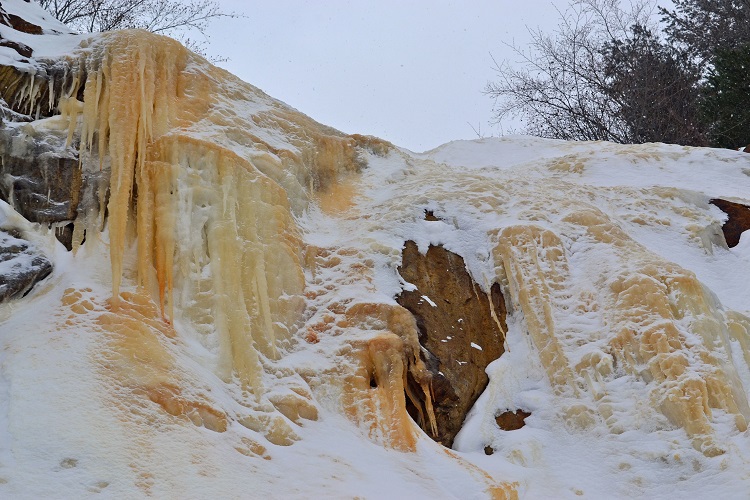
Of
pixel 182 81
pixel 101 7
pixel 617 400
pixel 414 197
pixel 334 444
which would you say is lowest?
pixel 334 444

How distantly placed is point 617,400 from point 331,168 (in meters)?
3.95

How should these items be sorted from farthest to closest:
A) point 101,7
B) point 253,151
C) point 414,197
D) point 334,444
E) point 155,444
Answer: point 101,7 < point 414,197 < point 253,151 < point 334,444 < point 155,444

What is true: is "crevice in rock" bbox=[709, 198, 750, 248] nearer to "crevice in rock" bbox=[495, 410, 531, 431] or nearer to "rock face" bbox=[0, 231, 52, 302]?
"crevice in rock" bbox=[495, 410, 531, 431]

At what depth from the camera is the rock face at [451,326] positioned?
6.52m

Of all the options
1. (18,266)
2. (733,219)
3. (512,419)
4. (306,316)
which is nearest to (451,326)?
(512,419)

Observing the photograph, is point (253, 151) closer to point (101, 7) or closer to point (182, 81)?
point (182, 81)

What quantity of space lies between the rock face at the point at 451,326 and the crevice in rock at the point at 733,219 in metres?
2.79

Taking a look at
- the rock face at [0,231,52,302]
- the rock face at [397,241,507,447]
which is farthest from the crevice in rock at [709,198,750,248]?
the rock face at [0,231,52,302]

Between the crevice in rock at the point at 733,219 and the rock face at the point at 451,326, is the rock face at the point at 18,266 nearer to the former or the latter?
the rock face at the point at 451,326

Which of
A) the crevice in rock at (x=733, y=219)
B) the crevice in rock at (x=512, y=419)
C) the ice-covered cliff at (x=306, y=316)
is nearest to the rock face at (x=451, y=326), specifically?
the ice-covered cliff at (x=306, y=316)

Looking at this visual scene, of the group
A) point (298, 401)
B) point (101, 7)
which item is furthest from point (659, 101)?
point (298, 401)

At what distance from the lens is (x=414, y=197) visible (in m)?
8.27

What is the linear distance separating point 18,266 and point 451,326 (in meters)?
3.49

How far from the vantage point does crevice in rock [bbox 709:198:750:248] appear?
8422 millimetres
